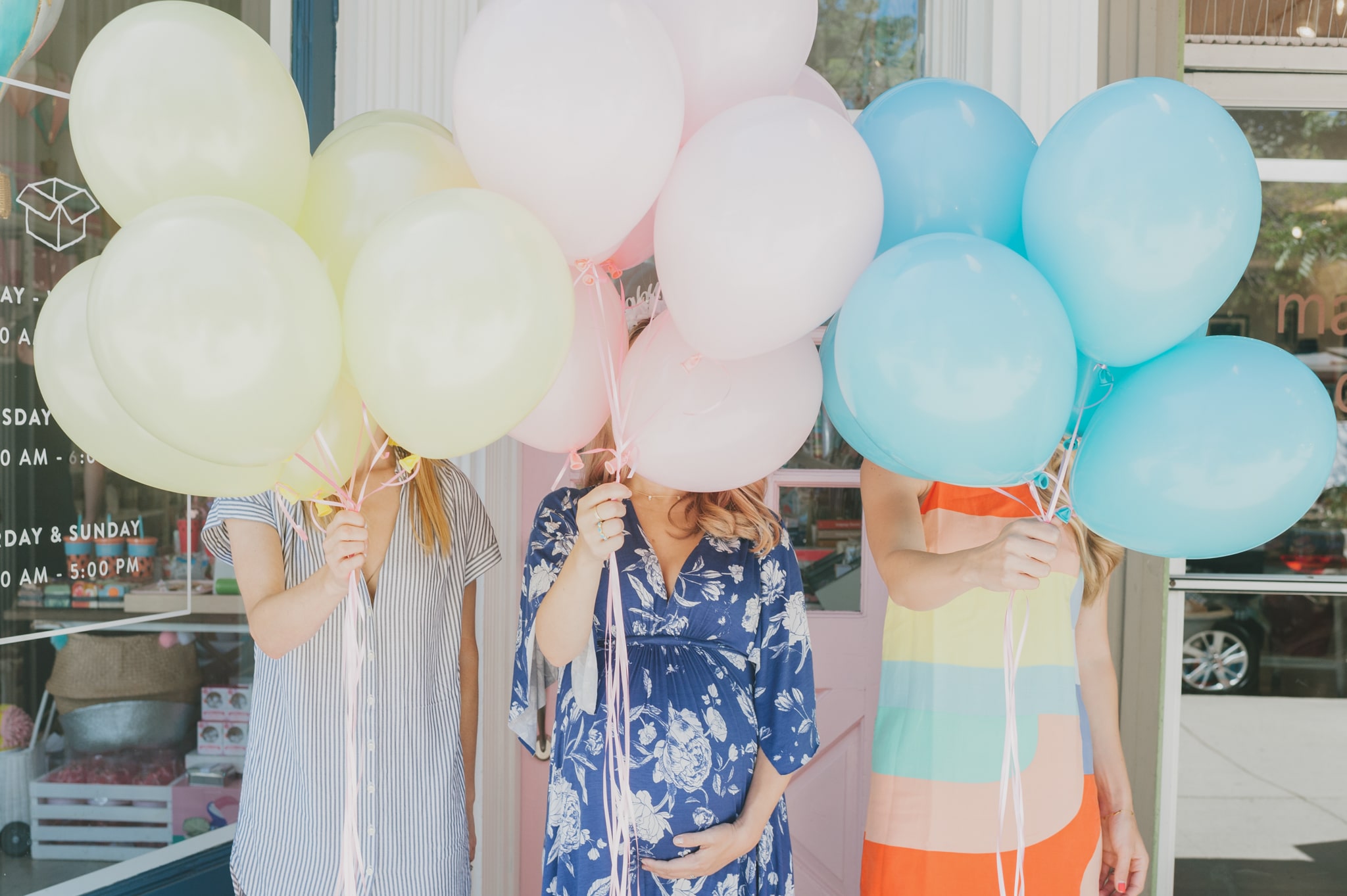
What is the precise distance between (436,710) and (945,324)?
0.96 meters

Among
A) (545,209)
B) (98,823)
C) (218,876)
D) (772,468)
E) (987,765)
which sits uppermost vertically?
(545,209)

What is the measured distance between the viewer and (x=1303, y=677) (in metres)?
2.66

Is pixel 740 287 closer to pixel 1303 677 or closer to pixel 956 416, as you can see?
pixel 956 416

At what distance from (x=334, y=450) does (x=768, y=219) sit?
0.60m

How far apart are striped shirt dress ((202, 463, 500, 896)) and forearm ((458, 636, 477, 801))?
13 cm

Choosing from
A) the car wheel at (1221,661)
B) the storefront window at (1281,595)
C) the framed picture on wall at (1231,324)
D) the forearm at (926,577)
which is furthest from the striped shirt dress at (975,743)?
the framed picture on wall at (1231,324)

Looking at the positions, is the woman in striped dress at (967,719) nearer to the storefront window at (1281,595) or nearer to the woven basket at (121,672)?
the storefront window at (1281,595)

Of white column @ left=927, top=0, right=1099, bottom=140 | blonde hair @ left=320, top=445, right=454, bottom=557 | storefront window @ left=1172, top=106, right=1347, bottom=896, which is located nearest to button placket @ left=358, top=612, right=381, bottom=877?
blonde hair @ left=320, top=445, right=454, bottom=557

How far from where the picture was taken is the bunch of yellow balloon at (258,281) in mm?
800

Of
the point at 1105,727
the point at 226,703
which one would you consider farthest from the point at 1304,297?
the point at 226,703

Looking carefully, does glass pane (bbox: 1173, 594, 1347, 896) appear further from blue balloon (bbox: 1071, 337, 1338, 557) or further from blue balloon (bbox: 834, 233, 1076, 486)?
blue balloon (bbox: 834, 233, 1076, 486)

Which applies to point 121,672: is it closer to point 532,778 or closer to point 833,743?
point 532,778

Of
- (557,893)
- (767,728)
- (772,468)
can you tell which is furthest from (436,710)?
(772,468)

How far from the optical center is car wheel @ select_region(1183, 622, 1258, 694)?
2.40 metres
